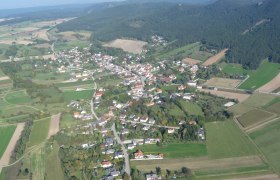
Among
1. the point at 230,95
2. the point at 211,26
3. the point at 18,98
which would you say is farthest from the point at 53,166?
the point at 211,26

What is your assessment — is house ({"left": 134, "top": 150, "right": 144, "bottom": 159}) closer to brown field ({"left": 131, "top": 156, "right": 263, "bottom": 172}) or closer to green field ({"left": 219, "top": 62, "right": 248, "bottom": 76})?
brown field ({"left": 131, "top": 156, "right": 263, "bottom": 172})

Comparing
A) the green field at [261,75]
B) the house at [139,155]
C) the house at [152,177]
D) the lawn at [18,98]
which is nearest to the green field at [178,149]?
the house at [139,155]

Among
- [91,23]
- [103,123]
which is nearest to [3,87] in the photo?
[103,123]

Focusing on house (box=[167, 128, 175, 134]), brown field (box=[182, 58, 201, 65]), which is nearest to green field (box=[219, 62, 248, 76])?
brown field (box=[182, 58, 201, 65])

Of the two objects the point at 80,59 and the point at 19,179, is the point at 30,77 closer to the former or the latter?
the point at 80,59

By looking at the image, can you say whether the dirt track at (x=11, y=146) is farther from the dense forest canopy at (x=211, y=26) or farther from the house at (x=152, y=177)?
the dense forest canopy at (x=211, y=26)

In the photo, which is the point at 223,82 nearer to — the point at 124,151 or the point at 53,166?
the point at 124,151

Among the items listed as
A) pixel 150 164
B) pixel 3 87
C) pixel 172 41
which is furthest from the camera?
pixel 172 41

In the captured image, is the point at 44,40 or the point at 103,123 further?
the point at 44,40
